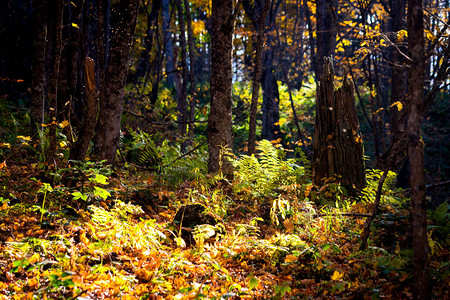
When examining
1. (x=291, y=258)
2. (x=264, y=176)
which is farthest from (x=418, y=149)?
(x=264, y=176)

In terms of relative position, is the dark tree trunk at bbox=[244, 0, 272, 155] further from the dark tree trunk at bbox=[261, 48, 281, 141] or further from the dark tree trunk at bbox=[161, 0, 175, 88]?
the dark tree trunk at bbox=[161, 0, 175, 88]

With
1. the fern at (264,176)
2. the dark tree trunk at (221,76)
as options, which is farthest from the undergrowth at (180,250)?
the dark tree trunk at (221,76)

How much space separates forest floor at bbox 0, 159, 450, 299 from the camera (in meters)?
2.77

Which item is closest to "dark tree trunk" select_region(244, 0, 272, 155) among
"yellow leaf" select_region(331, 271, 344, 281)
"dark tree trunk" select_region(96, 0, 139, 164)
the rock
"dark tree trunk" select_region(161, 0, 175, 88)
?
"dark tree trunk" select_region(96, 0, 139, 164)

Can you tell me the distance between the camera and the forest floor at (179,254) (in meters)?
2.77

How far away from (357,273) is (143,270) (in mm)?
2155

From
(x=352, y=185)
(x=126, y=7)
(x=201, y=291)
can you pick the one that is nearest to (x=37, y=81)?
(x=126, y=7)

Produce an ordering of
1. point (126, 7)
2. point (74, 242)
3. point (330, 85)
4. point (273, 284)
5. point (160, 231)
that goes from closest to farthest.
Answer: point (273, 284), point (74, 242), point (160, 231), point (126, 7), point (330, 85)

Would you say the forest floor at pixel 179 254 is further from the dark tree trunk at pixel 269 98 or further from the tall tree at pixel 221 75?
the dark tree trunk at pixel 269 98

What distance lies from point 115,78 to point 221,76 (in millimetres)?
1882

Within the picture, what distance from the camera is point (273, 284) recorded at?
3078 millimetres

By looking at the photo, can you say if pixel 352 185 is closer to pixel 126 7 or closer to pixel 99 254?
pixel 99 254

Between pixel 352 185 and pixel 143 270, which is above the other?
pixel 352 185

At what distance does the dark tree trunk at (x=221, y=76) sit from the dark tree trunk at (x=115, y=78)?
4.86 ft
